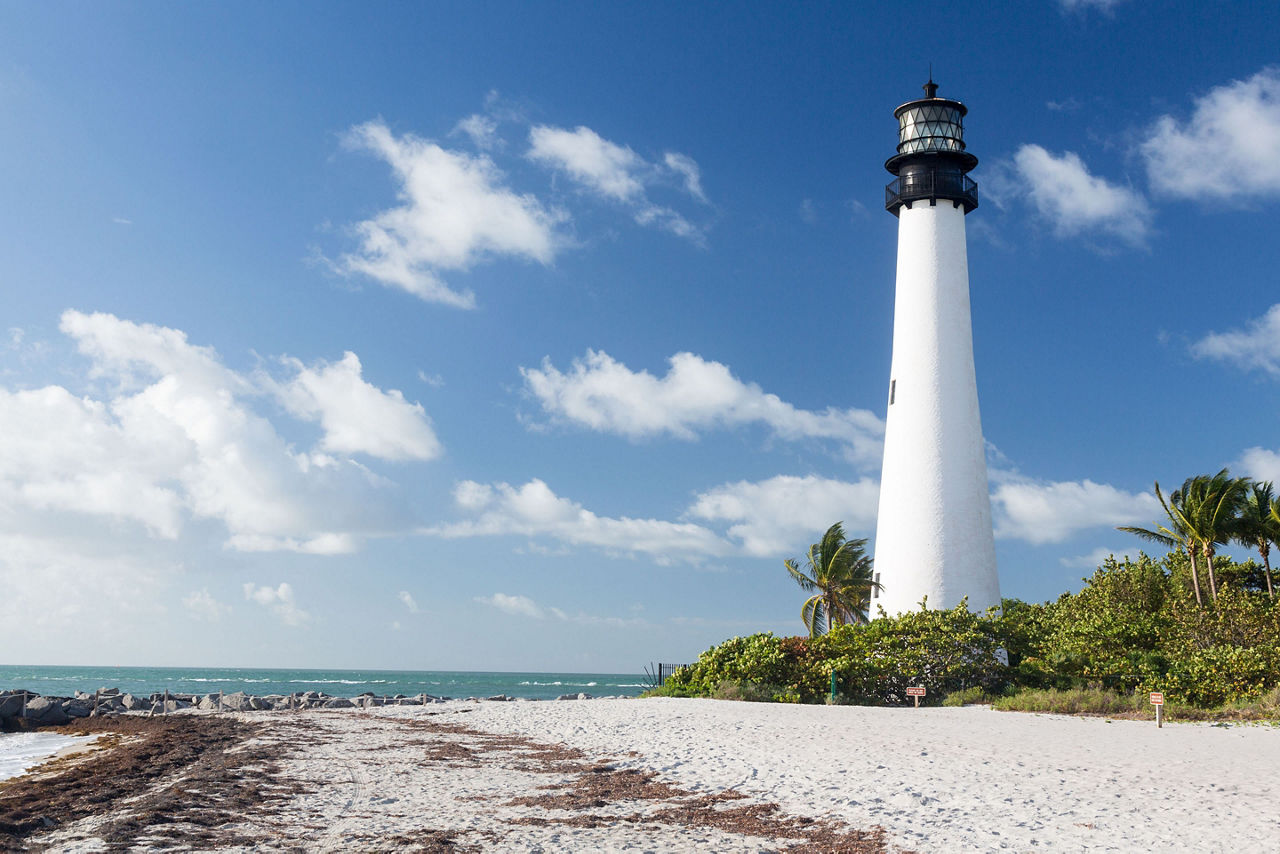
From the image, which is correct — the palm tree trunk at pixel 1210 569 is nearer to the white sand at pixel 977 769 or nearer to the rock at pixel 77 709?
the white sand at pixel 977 769

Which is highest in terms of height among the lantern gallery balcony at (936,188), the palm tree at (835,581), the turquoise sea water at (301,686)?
the lantern gallery balcony at (936,188)

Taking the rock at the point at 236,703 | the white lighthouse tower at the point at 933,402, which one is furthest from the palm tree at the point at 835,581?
the rock at the point at 236,703

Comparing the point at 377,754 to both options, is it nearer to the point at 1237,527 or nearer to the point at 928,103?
the point at 928,103

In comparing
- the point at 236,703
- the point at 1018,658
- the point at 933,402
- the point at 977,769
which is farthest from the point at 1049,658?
the point at 236,703

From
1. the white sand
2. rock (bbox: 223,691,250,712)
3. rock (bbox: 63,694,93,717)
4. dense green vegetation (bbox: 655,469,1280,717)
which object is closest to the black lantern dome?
dense green vegetation (bbox: 655,469,1280,717)

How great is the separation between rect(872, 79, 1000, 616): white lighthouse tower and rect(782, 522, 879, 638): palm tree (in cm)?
645

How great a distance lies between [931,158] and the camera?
26.2 metres

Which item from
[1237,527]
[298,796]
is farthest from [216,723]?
[1237,527]

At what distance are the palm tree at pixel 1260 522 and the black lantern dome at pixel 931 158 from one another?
1555 centimetres

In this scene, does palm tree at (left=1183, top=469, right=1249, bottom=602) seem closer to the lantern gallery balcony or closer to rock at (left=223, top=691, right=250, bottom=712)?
the lantern gallery balcony

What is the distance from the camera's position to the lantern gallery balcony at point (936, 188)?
85.4 ft

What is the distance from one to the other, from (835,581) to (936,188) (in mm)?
13655

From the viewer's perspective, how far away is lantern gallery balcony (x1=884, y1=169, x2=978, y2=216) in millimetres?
26031

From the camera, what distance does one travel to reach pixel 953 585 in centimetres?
2402
